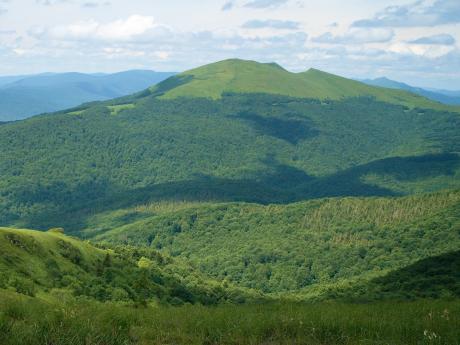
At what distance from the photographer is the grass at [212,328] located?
1426cm

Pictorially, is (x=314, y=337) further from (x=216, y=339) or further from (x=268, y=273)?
(x=268, y=273)

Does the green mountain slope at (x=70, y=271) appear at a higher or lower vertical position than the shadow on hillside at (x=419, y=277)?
higher

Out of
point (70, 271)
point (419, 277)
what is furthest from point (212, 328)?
point (419, 277)

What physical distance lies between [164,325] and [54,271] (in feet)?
148

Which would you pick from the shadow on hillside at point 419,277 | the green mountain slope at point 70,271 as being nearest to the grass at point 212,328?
the green mountain slope at point 70,271

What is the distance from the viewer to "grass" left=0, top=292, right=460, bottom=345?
14.3m

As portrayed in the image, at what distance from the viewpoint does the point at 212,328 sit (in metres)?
16.3

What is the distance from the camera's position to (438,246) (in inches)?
6767

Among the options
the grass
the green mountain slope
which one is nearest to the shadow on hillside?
the green mountain slope

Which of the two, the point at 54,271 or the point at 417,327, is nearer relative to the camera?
the point at 417,327

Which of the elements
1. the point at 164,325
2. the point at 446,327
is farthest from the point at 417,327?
the point at 164,325

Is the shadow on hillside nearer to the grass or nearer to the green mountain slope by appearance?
the green mountain slope

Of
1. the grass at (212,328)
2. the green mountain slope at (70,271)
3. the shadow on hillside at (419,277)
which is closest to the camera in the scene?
the grass at (212,328)

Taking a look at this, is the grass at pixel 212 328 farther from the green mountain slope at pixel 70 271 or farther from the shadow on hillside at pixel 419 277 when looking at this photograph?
the shadow on hillside at pixel 419 277
